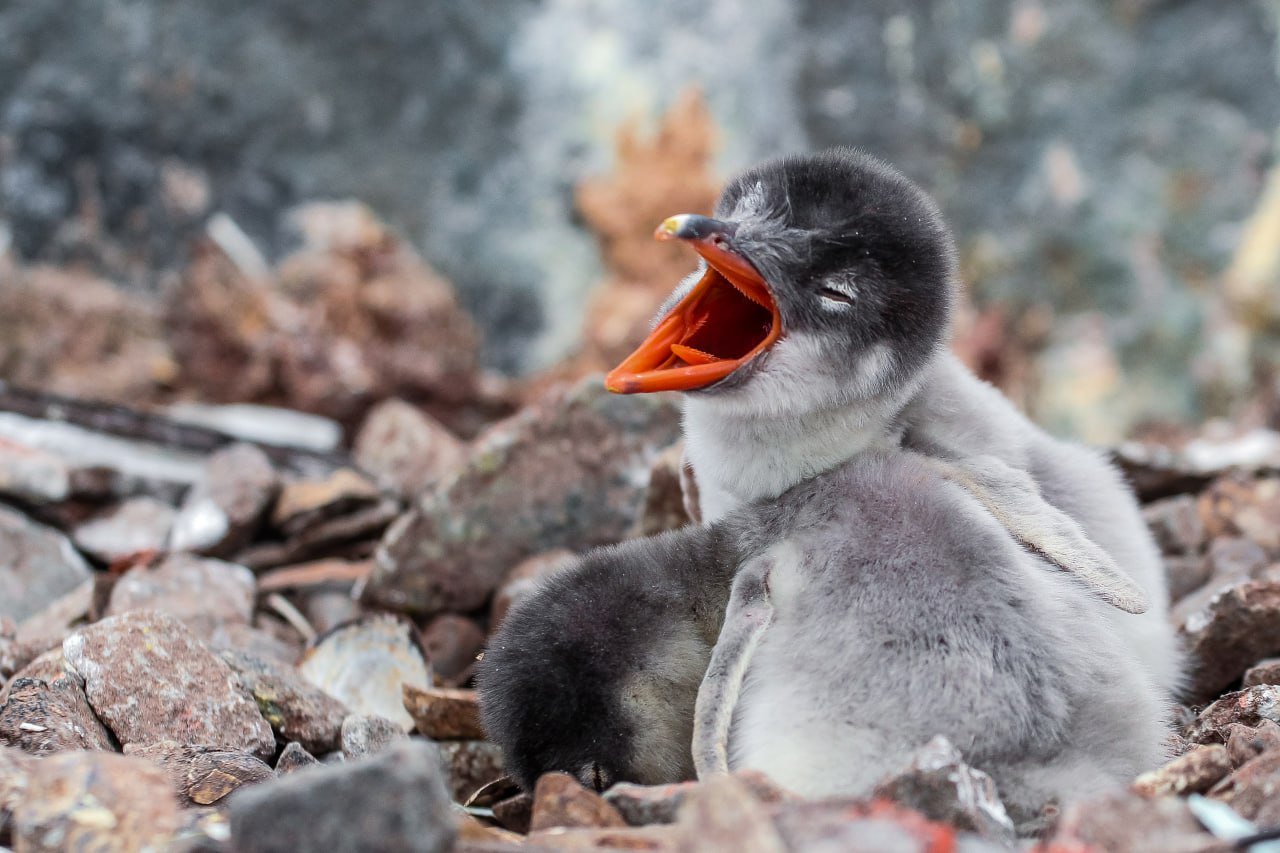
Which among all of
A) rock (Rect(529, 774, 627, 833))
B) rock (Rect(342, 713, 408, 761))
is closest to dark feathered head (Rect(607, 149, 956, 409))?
rock (Rect(529, 774, 627, 833))

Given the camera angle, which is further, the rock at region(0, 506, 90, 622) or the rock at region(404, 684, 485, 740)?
the rock at region(0, 506, 90, 622)

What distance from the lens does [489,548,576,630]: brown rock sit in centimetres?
273

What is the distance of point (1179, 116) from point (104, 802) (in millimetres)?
5998

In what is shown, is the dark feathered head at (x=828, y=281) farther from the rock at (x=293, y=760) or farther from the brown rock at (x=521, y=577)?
the brown rock at (x=521, y=577)

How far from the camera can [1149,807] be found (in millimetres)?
1349

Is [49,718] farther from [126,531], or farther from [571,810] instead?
[126,531]

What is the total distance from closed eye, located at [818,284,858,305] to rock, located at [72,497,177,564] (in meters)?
2.00

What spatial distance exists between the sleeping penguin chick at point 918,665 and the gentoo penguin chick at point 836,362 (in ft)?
0.34

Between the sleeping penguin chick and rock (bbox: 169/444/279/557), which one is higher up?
the sleeping penguin chick

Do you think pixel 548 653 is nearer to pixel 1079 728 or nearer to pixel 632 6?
pixel 1079 728

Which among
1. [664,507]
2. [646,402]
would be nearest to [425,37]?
[646,402]

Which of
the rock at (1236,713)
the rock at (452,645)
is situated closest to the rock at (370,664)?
the rock at (452,645)

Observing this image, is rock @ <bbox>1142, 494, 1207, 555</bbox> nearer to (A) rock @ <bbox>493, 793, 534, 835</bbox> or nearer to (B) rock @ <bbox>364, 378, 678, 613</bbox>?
(B) rock @ <bbox>364, 378, 678, 613</bbox>

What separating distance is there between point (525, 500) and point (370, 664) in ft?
2.00
